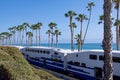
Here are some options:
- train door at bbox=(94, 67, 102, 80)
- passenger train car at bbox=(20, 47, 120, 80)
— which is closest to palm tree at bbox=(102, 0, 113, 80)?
passenger train car at bbox=(20, 47, 120, 80)

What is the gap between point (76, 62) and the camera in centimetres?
3681

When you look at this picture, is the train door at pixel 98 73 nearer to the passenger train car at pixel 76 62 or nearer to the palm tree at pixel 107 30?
the passenger train car at pixel 76 62

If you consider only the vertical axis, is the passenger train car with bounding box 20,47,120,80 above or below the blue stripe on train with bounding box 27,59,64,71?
above

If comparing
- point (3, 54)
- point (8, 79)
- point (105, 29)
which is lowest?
point (8, 79)

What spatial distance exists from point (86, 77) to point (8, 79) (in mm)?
22369

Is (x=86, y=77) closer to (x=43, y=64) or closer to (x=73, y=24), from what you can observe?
(x=43, y=64)

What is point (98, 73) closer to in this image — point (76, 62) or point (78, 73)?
point (78, 73)

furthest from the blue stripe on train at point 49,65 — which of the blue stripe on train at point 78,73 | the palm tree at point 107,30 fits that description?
the palm tree at point 107,30

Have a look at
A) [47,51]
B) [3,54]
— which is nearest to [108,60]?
[3,54]

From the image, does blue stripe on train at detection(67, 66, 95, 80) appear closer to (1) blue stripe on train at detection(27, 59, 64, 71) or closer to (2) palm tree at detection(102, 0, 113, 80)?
(1) blue stripe on train at detection(27, 59, 64, 71)

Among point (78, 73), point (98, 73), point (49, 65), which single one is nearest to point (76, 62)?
point (78, 73)

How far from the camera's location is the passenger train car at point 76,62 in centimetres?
2989

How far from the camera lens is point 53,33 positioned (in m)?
99.0

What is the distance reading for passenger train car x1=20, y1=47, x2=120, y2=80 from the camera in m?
29.9
